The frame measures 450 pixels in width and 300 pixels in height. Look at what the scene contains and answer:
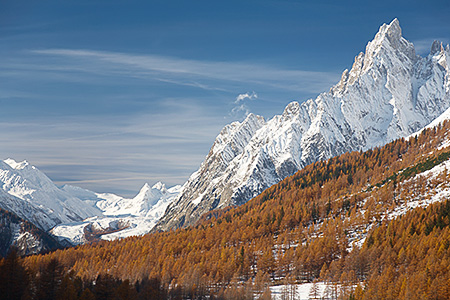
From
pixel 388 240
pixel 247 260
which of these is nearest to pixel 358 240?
pixel 388 240

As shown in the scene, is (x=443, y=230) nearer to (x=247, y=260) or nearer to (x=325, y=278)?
(x=325, y=278)

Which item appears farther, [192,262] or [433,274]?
[192,262]

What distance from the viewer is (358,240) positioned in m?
175

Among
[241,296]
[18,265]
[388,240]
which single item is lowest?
[241,296]

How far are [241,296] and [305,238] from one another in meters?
70.8

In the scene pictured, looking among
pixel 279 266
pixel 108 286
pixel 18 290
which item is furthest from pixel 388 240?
pixel 18 290

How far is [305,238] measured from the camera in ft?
643

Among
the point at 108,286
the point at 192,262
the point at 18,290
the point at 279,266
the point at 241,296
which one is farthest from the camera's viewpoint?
the point at 192,262

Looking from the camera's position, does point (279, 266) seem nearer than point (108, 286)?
No

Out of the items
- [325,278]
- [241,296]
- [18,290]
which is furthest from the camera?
[325,278]

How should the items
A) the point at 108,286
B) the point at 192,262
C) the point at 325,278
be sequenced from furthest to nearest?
the point at 192,262, the point at 325,278, the point at 108,286

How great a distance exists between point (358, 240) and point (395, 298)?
62.5 metres

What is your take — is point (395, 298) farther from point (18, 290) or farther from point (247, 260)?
point (18, 290)

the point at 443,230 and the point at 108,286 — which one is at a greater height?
the point at 443,230
